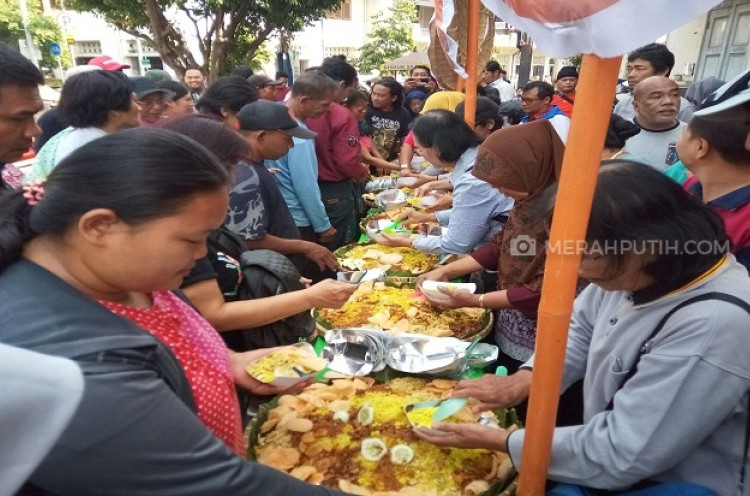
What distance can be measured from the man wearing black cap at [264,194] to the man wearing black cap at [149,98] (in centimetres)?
179

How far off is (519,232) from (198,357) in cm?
144

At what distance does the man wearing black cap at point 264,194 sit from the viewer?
2242 millimetres

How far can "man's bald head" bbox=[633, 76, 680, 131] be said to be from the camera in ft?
10.2

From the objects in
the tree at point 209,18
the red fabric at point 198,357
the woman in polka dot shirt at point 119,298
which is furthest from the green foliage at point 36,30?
the woman in polka dot shirt at point 119,298

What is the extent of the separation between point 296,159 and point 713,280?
2.48m

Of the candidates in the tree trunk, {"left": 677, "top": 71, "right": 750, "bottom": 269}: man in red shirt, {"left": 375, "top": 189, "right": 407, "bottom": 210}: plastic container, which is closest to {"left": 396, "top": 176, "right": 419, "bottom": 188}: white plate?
{"left": 375, "top": 189, "right": 407, "bottom": 210}: plastic container

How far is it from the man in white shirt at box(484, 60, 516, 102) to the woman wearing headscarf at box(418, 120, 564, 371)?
6.54 metres

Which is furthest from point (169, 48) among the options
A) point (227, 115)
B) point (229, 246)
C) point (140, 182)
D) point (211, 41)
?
point (140, 182)

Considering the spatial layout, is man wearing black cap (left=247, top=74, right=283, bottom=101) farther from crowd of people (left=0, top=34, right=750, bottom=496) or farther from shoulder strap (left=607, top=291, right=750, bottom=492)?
shoulder strap (left=607, top=291, right=750, bottom=492)

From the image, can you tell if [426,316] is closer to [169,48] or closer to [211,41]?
[169,48]

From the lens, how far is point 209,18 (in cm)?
1055

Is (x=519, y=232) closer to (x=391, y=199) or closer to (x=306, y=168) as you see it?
(x=306, y=168)

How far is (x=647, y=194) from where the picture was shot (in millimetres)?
1057

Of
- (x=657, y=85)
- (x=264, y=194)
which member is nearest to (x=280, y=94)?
(x=264, y=194)
